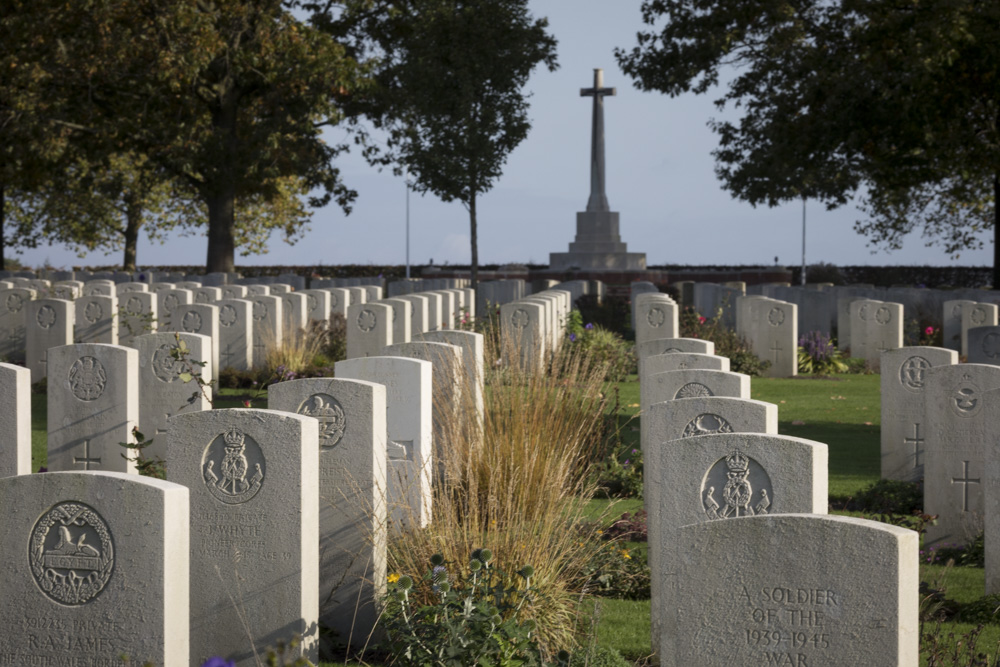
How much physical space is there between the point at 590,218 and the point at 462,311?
70.4 ft

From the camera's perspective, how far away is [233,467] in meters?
4.93

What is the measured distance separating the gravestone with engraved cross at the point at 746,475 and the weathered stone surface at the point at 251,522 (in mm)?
1597

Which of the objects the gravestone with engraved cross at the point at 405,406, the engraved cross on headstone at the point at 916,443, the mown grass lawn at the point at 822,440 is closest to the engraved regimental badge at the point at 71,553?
the mown grass lawn at the point at 822,440

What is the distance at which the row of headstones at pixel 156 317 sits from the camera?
13.3m

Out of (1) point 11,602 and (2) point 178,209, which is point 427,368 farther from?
(2) point 178,209

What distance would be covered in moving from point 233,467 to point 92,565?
1038mm

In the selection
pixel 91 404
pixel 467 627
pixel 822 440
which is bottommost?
pixel 822 440

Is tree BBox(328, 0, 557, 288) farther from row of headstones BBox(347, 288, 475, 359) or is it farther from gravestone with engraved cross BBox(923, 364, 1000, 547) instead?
gravestone with engraved cross BBox(923, 364, 1000, 547)

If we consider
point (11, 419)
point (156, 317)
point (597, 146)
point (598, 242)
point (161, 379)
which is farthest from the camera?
point (598, 242)

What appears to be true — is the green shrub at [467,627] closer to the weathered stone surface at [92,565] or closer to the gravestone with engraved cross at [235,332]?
the weathered stone surface at [92,565]

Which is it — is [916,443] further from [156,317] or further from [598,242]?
[598,242]

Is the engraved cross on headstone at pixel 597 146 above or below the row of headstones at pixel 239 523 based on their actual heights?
above

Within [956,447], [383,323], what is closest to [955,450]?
[956,447]

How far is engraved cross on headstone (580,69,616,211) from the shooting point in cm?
3678
